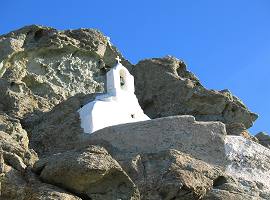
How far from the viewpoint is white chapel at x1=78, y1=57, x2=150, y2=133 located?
2919cm

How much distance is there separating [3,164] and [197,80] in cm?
2306

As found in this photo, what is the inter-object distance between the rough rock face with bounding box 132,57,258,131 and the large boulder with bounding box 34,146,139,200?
17.4m

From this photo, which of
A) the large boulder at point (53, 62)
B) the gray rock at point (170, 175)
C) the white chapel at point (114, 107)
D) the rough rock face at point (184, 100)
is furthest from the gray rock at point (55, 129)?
the rough rock face at point (184, 100)

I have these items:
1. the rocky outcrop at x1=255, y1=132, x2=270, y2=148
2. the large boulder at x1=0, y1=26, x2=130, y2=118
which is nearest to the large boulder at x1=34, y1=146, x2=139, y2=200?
the large boulder at x1=0, y1=26, x2=130, y2=118

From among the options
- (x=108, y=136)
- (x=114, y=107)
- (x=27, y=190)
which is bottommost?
(x=27, y=190)

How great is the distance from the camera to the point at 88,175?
1823 centimetres

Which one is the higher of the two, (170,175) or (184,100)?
(184,100)

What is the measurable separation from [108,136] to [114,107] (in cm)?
523

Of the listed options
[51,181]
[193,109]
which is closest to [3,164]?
[51,181]

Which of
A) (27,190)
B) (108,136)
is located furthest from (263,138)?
(27,190)

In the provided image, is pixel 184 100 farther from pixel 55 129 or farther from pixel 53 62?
pixel 55 129

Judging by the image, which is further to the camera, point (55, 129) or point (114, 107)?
point (114, 107)

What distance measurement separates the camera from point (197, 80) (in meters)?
39.8

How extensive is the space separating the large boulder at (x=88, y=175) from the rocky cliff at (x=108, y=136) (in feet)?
0.09
